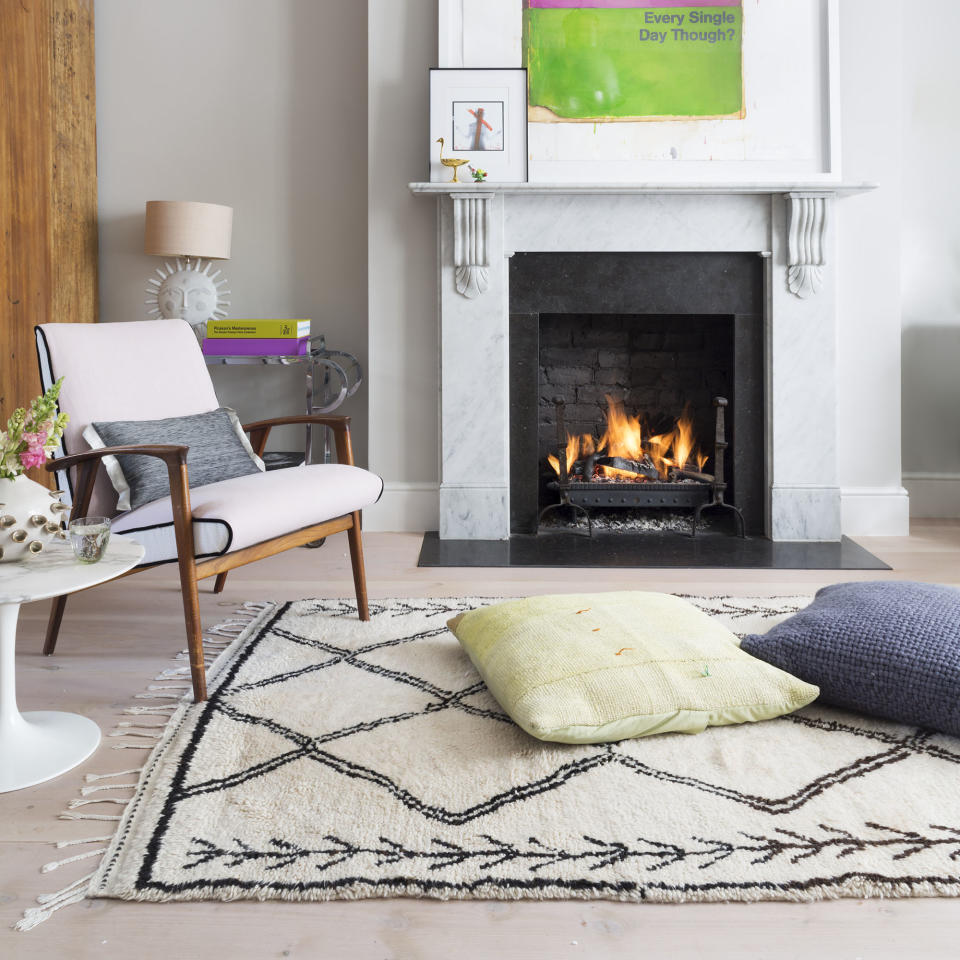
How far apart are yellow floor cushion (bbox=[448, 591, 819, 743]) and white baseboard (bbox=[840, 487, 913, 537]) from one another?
6.67 ft

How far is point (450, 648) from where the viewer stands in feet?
7.68

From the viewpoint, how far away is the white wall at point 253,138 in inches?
158

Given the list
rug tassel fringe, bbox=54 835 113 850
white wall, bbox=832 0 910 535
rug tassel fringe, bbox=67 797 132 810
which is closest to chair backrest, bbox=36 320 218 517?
rug tassel fringe, bbox=67 797 132 810

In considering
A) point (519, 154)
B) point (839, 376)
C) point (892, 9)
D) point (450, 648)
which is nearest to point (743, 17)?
point (892, 9)

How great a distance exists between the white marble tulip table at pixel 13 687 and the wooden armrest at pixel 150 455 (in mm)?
161

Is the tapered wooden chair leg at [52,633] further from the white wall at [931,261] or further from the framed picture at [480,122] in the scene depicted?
the white wall at [931,261]

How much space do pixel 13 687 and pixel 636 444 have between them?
2.90m

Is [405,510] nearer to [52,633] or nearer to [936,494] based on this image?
[52,633]

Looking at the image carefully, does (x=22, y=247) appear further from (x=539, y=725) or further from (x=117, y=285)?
(x=539, y=725)

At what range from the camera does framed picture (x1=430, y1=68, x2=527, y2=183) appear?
3.61m

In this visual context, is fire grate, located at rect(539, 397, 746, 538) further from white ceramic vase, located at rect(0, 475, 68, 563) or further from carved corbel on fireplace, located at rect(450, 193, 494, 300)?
white ceramic vase, located at rect(0, 475, 68, 563)

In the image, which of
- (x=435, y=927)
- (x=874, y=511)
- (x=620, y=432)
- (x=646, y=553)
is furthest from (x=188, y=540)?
(x=874, y=511)

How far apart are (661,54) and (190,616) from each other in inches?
114

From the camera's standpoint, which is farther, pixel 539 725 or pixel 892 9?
pixel 892 9
